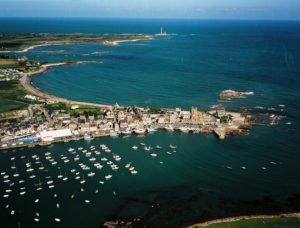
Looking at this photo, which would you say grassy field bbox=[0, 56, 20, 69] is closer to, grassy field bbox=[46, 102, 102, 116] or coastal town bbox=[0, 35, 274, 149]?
coastal town bbox=[0, 35, 274, 149]

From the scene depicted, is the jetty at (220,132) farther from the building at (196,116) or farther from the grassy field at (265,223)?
the grassy field at (265,223)

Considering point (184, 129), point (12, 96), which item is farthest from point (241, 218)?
point (12, 96)

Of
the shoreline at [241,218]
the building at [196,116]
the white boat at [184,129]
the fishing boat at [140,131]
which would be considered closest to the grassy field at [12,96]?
the fishing boat at [140,131]

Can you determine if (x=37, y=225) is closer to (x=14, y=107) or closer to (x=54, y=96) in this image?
(x=14, y=107)

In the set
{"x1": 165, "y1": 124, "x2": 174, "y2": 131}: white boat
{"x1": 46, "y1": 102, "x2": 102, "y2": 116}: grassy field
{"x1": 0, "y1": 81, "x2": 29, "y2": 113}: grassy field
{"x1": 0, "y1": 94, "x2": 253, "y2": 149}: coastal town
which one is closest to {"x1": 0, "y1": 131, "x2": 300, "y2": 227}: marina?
{"x1": 0, "y1": 94, "x2": 253, "y2": 149}: coastal town

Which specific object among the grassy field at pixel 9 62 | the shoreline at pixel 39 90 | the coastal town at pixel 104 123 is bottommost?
the coastal town at pixel 104 123
